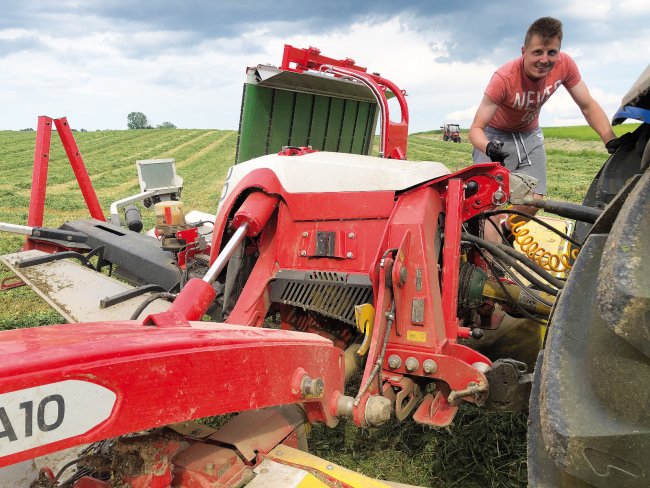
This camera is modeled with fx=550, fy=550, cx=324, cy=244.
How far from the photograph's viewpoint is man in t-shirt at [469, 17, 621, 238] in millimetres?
3500

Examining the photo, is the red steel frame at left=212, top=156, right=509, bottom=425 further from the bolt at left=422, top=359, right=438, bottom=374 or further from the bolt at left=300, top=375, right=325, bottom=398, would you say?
the bolt at left=300, top=375, right=325, bottom=398

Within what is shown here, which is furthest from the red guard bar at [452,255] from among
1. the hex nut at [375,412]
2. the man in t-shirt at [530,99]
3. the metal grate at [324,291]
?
the man in t-shirt at [530,99]

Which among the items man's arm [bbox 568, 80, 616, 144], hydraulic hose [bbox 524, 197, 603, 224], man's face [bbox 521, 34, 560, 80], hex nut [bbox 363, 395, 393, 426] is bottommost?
hex nut [bbox 363, 395, 393, 426]

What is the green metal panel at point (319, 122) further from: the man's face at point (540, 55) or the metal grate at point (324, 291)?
the metal grate at point (324, 291)

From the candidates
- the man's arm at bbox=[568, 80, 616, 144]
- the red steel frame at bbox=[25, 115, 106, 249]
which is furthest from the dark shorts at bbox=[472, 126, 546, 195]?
the red steel frame at bbox=[25, 115, 106, 249]

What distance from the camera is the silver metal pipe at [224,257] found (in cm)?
225

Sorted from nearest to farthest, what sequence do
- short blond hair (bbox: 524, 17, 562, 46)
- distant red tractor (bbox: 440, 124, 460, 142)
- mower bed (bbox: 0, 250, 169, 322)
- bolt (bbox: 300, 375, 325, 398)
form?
bolt (bbox: 300, 375, 325, 398) < mower bed (bbox: 0, 250, 169, 322) < short blond hair (bbox: 524, 17, 562, 46) < distant red tractor (bbox: 440, 124, 460, 142)

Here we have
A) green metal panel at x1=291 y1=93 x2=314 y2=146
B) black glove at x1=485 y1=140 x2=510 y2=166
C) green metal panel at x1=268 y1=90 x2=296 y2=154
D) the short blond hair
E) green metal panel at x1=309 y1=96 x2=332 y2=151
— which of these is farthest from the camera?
green metal panel at x1=309 y1=96 x2=332 y2=151

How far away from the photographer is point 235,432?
1.73 m

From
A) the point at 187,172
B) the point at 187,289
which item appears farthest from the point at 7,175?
the point at 187,289

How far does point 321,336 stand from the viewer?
2.39m

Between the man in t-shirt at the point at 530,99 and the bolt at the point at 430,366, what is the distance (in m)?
1.70

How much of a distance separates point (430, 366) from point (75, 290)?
228cm

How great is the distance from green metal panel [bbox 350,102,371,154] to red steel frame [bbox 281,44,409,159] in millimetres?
301
